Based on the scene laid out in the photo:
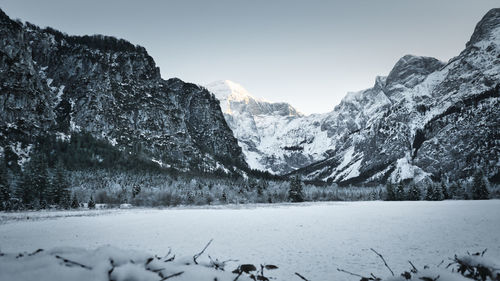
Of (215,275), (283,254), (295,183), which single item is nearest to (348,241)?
(283,254)

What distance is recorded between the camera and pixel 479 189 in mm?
108500

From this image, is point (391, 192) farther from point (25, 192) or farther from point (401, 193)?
point (25, 192)

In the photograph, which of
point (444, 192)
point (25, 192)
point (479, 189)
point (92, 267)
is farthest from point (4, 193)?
point (479, 189)

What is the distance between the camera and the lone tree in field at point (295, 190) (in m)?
110

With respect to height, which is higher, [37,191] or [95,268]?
[95,268]

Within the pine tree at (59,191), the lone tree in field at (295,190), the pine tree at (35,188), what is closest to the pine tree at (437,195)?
the lone tree in field at (295,190)

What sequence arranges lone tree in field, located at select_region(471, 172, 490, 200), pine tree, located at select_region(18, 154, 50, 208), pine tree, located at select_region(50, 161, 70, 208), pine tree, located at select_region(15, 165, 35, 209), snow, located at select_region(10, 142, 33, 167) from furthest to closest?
snow, located at select_region(10, 142, 33, 167) → lone tree in field, located at select_region(471, 172, 490, 200) → pine tree, located at select_region(50, 161, 70, 208) → pine tree, located at select_region(18, 154, 50, 208) → pine tree, located at select_region(15, 165, 35, 209)

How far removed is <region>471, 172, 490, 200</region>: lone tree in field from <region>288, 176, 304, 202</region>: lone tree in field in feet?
215

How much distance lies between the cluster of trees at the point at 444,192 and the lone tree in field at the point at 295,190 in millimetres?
41821

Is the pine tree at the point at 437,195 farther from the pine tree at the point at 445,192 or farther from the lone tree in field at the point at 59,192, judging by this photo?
the lone tree in field at the point at 59,192

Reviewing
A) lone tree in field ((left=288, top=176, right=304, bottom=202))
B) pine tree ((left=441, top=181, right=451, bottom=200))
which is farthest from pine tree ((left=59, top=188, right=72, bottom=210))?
pine tree ((left=441, top=181, right=451, bottom=200))

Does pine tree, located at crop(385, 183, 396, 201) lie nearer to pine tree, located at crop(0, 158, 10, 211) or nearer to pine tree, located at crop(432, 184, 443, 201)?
pine tree, located at crop(432, 184, 443, 201)

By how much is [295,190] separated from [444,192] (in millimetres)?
57502

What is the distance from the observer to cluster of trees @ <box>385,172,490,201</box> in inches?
4247
